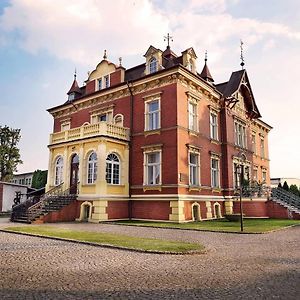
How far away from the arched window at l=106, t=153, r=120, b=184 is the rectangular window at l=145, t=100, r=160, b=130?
340 centimetres

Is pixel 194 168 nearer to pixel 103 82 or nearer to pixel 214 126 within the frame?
pixel 214 126

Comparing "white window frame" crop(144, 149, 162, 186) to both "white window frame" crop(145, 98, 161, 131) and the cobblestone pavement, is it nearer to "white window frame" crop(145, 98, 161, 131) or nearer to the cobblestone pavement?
"white window frame" crop(145, 98, 161, 131)

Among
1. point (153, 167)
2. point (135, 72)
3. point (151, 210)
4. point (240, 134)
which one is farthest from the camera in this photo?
point (240, 134)

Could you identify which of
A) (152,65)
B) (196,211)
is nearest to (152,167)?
(196,211)

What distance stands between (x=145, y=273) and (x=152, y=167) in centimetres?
1608

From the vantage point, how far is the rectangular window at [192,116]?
23.6m

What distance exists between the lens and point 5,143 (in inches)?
1955

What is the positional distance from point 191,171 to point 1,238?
1416 cm

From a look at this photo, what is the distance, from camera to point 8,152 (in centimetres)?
4875

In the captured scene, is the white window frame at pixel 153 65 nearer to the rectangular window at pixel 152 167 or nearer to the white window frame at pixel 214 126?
the white window frame at pixel 214 126

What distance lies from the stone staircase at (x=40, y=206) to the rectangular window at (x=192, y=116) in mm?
10270

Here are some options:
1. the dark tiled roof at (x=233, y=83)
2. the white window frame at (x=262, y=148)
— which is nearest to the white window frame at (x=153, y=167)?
the dark tiled roof at (x=233, y=83)

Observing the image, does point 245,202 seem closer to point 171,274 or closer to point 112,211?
point 112,211

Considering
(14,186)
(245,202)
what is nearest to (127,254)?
(245,202)
